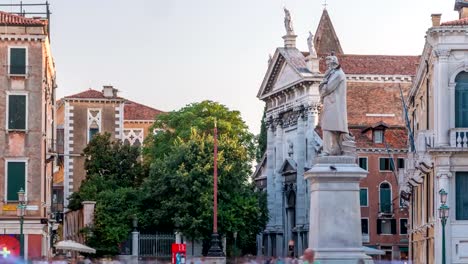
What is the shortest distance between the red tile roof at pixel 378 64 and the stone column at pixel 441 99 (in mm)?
46829

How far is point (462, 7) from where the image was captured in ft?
242

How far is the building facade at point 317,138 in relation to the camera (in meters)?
101

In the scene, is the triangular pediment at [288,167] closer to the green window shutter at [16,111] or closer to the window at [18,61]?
the green window shutter at [16,111]

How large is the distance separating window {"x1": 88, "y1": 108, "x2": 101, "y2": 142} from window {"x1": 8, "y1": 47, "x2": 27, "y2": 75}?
4227 centimetres

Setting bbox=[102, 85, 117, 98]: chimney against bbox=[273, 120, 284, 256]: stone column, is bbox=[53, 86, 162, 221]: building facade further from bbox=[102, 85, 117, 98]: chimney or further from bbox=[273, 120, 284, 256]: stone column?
bbox=[273, 120, 284, 256]: stone column

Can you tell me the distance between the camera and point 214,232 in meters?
85.2

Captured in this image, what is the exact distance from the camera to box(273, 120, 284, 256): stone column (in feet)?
370

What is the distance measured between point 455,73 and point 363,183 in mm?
38974

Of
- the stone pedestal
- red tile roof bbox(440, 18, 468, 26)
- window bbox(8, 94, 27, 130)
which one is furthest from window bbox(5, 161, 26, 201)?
the stone pedestal

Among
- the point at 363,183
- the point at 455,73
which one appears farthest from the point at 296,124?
the point at 455,73

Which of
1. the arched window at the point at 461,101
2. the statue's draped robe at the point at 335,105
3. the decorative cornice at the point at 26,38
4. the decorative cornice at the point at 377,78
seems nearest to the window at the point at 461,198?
the arched window at the point at 461,101

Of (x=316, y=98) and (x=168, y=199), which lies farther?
(x=316, y=98)

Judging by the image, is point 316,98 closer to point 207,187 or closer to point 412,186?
point 207,187

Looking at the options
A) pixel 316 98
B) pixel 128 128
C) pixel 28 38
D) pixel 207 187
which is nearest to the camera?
pixel 28 38
